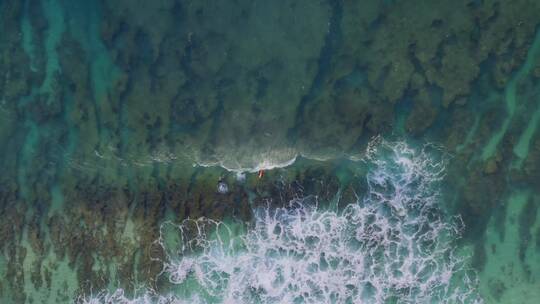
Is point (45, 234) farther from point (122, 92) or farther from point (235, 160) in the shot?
point (235, 160)

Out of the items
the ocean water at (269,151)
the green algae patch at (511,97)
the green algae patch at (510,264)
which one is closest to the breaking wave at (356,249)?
the ocean water at (269,151)

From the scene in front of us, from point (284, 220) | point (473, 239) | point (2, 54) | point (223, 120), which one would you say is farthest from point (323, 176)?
point (2, 54)

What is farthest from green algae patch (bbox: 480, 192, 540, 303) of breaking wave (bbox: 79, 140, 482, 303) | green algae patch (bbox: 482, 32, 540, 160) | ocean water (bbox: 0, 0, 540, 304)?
green algae patch (bbox: 482, 32, 540, 160)

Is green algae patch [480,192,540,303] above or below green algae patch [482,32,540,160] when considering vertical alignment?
below

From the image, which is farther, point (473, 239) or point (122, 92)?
point (122, 92)

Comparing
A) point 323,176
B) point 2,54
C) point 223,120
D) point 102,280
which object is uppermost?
point 2,54

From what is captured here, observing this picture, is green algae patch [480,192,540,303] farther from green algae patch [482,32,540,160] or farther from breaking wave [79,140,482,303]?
green algae patch [482,32,540,160]

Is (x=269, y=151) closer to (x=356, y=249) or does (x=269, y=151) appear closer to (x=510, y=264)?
(x=356, y=249)

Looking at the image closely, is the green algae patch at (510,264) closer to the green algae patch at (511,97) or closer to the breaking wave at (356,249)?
the breaking wave at (356,249)
